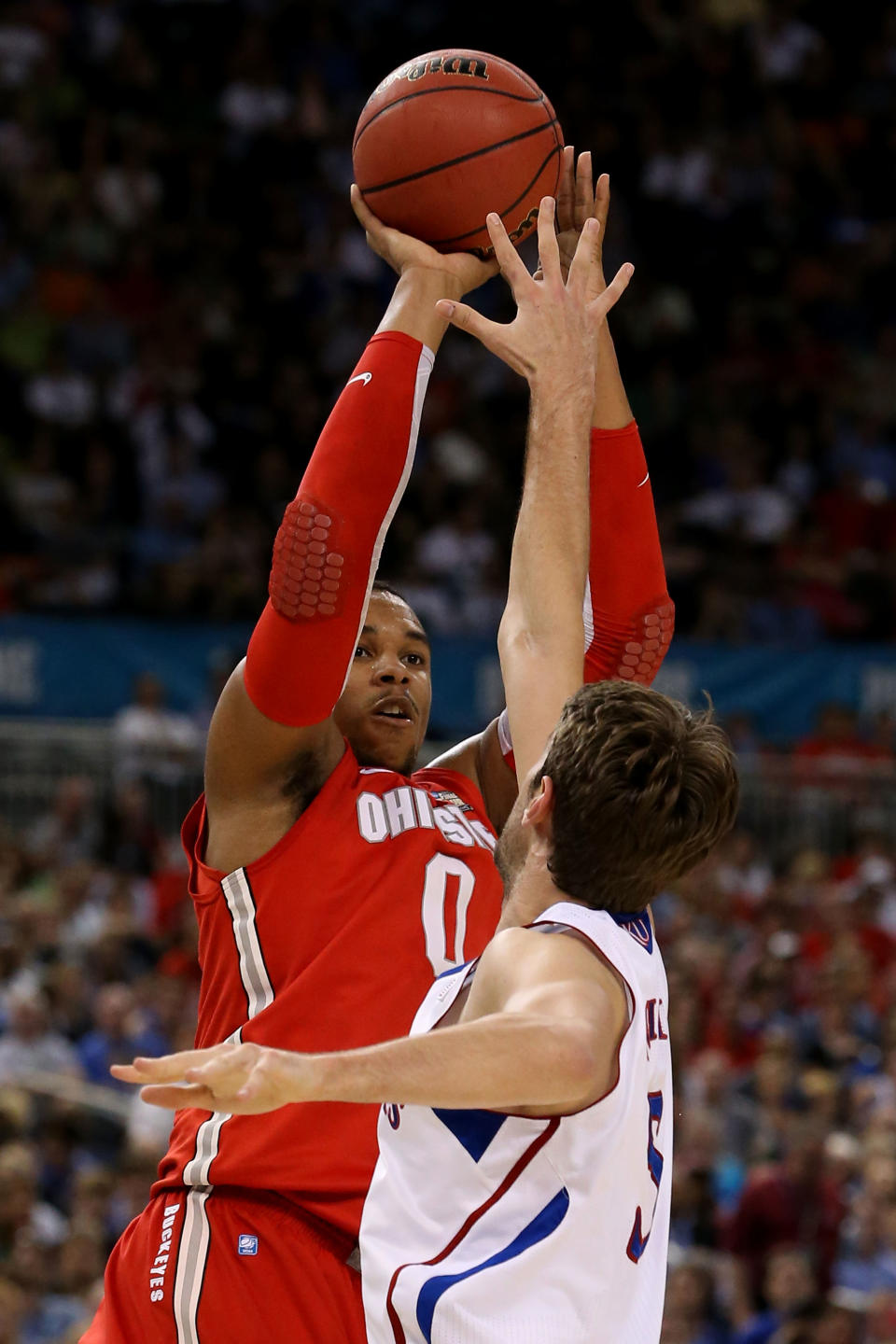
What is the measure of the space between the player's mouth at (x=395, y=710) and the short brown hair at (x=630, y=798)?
1.27 metres

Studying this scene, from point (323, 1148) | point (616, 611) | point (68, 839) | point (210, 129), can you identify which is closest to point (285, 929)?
point (323, 1148)

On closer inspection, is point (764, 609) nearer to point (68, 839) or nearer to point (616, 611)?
point (68, 839)

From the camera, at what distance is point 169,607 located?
13.3 metres

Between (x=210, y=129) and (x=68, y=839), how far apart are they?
7.53m

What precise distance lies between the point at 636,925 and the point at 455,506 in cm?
1247

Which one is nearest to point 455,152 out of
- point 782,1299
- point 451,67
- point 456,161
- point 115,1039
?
point 456,161

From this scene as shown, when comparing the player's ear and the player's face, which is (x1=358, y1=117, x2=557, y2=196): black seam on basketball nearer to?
the player's face

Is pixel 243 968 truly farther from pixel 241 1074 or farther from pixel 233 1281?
pixel 241 1074

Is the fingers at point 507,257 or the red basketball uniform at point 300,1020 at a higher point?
the fingers at point 507,257

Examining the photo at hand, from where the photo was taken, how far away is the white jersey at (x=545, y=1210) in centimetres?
279

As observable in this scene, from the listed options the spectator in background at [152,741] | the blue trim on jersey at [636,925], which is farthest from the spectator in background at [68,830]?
the blue trim on jersey at [636,925]

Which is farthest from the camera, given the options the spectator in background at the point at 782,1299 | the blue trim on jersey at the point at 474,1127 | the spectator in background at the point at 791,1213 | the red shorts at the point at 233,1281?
the spectator in background at the point at 791,1213

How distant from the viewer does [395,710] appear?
4215 millimetres

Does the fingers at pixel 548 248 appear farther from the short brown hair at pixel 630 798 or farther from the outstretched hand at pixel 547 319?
the short brown hair at pixel 630 798
